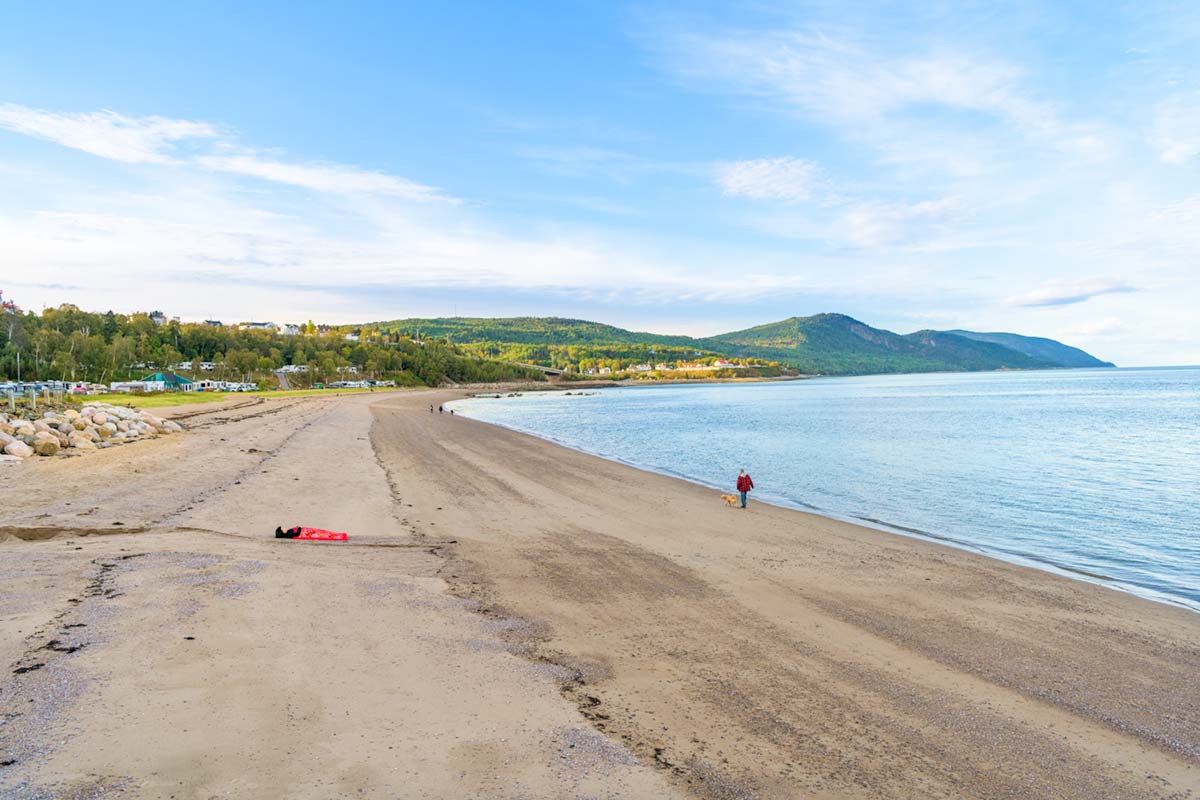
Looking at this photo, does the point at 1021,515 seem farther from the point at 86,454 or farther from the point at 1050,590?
the point at 86,454

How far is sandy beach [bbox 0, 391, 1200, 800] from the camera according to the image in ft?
16.6

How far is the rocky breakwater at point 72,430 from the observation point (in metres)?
22.9

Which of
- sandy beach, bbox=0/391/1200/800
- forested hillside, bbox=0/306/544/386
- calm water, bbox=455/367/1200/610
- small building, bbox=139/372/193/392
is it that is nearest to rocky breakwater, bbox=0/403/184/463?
sandy beach, bbox=0/391/1200/800

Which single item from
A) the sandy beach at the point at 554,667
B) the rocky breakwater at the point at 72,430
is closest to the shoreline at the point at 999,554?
the sandy beach at the point at 554,667

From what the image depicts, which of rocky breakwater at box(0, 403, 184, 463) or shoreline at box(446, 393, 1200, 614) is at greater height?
rocky breakwater at box(0, 403, 184, 463)

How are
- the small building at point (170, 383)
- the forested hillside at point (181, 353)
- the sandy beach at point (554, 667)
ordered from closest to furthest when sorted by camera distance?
the sandy beach at point (554, 667) → the small building at point (170, 383) → the forested hillside at point (181, 353)

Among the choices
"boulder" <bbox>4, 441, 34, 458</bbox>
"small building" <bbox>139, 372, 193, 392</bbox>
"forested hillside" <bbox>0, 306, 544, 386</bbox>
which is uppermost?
"forested hillside" <bbox>0, 306, 544, 386</bbox>

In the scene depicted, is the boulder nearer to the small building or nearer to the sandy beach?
the sandy beach

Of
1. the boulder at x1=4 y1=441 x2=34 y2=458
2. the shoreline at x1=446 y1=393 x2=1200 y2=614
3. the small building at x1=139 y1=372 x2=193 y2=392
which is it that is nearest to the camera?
the shoreline at x1=446 y1=393 x2=1200 y2=614

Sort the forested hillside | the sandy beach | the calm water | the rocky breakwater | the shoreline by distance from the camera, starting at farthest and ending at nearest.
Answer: the forested hillside → the rocky breakwater → the calm water → the shoreline → the sandy beach

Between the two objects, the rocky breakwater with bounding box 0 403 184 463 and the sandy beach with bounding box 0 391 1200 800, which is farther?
the rocky breakwater with bounding box 0 403 184 463

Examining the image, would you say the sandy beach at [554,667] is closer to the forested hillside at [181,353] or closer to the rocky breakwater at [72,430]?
the rocky breakwater at [72,430]

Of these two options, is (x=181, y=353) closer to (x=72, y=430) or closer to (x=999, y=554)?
(x=72, y=430)

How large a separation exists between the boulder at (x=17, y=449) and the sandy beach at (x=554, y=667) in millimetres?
9332
